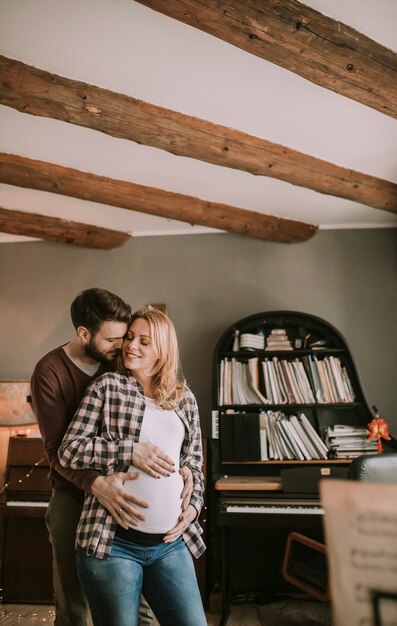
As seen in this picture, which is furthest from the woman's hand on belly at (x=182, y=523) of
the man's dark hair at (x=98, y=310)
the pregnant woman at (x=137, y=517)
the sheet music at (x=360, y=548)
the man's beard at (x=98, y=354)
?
the sheet music at (x=360, y=548)

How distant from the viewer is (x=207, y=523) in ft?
10.5

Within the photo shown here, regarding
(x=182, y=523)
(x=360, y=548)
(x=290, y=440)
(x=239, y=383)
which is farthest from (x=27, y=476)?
(x=360, y=548)

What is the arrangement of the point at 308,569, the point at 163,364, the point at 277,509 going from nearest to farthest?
the point at 163,364, the point at 308,569, the point at 277,509

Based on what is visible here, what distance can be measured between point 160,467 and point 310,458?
206cm

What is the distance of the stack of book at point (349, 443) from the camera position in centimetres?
313

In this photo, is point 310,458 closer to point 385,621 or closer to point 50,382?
point 50,382

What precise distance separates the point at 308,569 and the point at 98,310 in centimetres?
179

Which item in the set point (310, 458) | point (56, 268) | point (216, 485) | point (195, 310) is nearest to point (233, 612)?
point (216, 485)

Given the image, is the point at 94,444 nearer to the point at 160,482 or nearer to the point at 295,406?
the point at 160,482

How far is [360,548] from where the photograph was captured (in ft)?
1.99

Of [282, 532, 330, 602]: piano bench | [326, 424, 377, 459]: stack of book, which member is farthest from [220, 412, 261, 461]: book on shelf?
[282, 532, 330, 602]: piano bench

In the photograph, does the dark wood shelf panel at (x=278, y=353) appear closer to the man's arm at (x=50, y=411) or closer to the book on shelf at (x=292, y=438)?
the book on shelf at (x=292, y=438)

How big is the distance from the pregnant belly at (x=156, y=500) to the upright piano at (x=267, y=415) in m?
1.59

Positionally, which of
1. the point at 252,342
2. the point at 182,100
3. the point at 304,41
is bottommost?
the point at 252,342
